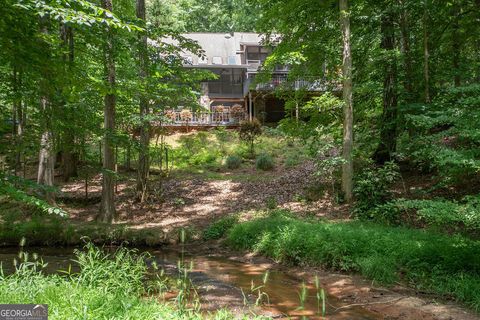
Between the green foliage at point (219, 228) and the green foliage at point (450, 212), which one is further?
the green foliage at point (219, 228)

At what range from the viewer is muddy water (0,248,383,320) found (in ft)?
18.9

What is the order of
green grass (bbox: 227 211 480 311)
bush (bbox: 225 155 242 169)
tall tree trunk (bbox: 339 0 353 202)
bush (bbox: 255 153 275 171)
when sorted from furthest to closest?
bush (bbox: 225 155 242 169) < bush (bbox: 255 153 275 171) < tall tree trunk (bbox: 339 0 353 202) < green grass (bbox: 227 211 480 311)

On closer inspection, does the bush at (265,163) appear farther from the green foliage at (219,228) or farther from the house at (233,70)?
the house at (233,70)

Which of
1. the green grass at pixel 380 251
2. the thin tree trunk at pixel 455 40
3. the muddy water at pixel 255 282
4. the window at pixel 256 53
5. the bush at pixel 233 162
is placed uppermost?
the window at pixel 256 53

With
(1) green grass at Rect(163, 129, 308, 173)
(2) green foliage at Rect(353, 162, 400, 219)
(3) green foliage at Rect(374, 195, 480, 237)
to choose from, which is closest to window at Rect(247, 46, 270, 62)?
(1) green grass at Rect(163, 129, 308, 173)

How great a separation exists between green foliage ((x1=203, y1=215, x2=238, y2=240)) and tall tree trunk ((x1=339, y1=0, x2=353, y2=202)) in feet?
11.6

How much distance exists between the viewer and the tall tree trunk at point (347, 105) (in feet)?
35.7

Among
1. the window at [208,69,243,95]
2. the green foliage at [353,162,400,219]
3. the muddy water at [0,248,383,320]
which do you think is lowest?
the muddy water at [0,248,383,320]

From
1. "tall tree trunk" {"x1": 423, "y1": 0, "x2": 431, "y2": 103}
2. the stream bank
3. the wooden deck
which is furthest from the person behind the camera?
the wooden deck

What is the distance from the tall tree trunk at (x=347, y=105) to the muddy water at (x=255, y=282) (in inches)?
165

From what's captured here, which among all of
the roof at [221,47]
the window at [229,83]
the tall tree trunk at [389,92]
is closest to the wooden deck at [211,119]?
the window at [229,83]

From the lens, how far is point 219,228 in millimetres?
11180

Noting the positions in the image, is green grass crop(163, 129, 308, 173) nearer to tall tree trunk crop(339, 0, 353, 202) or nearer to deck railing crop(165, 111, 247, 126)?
deck railing crop(165, 111, 247, 126)

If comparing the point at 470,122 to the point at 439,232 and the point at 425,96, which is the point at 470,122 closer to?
the point at 439,232
